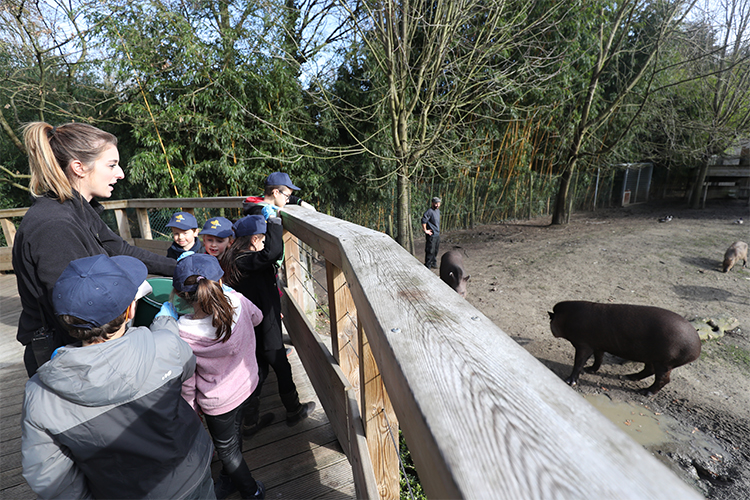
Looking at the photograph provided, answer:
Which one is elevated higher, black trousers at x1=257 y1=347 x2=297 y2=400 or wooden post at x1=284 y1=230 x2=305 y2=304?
wooden post at x1=284 y1=230 x2=305 y2=304

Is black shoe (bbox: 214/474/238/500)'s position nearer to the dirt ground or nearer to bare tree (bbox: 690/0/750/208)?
the dirt ground

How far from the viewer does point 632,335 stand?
381 cm

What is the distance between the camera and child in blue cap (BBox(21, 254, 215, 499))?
980 millimetres

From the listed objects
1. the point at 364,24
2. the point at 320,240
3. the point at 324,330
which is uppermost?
the point at 364,24

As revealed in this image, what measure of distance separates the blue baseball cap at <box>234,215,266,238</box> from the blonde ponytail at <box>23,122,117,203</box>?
0.77 m

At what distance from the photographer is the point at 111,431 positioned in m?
1.04

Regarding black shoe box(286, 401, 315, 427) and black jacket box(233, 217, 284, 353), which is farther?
black shoe box(286, 401, 315, 427)

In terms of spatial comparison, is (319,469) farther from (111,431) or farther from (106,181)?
(106,181)

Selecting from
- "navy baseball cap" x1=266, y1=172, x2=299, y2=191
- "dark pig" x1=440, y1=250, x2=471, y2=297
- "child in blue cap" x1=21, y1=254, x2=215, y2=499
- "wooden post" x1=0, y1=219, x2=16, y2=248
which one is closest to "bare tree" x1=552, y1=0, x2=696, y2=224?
"dark pig" x1=440, y1=250, x2=471, y2=297

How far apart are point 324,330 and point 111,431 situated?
13.4ft

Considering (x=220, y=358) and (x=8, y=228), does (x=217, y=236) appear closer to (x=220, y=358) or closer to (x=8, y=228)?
(x=220, y=358)

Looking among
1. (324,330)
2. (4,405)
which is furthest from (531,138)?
(4,405)

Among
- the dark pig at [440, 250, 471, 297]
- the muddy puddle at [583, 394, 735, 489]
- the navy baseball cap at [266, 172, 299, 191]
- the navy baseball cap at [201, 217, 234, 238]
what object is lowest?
the muddy puddle at [583, 394, 735, 489]

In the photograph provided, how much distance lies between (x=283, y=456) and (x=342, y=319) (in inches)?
34.9
